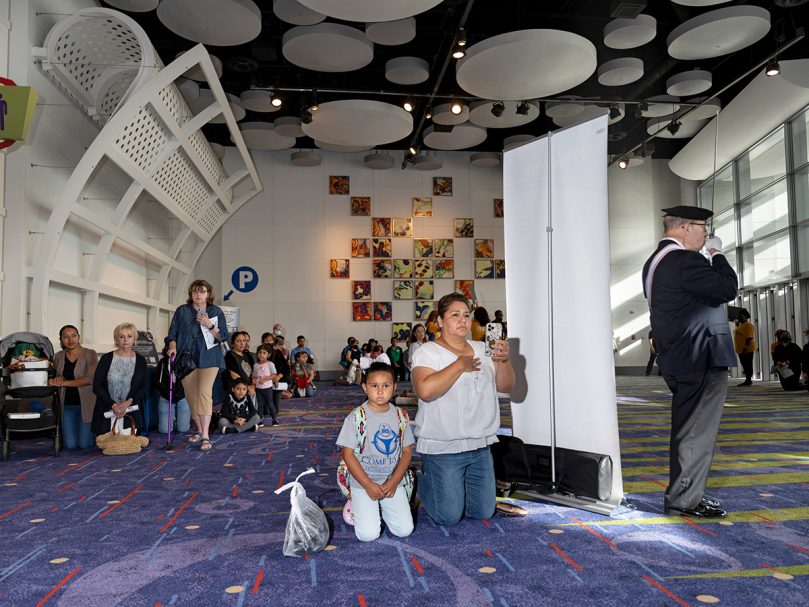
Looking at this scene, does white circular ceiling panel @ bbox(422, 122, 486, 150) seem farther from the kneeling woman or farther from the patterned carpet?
the kneeling woman

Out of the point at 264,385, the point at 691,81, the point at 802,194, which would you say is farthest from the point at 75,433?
the point at 802,194

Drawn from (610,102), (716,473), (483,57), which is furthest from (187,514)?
(610,102)

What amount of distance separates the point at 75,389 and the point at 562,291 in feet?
15.9

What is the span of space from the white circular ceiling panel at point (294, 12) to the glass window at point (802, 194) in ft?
34.0

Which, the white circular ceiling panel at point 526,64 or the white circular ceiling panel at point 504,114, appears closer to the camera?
the white circular ceiling panel at point 526,64

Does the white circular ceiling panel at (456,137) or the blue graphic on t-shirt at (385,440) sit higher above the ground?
the white circular ceiling panel at (456,137)

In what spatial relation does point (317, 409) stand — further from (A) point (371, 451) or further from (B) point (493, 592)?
(B) point (493, 592)

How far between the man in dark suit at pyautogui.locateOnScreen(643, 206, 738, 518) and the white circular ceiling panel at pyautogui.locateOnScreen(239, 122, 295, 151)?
12.7m

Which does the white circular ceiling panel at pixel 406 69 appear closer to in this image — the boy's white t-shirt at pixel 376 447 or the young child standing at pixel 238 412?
the young child standing at pixel 238 412

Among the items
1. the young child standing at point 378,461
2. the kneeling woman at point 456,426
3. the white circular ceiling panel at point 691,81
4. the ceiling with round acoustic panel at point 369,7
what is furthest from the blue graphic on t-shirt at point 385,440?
the white circular ceiling panel at point 691,81

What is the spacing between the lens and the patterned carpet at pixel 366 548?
2398 millimetres

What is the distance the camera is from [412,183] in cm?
1858

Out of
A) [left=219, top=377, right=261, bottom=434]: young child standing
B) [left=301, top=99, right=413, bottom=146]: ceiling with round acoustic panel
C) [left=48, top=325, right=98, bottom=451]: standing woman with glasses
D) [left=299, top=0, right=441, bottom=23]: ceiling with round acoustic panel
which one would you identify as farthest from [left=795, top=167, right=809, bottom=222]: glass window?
[left=48, top=325, right=98, bottom=451]: standing woman with glasses

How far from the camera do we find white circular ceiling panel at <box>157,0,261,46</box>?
8695 mm
